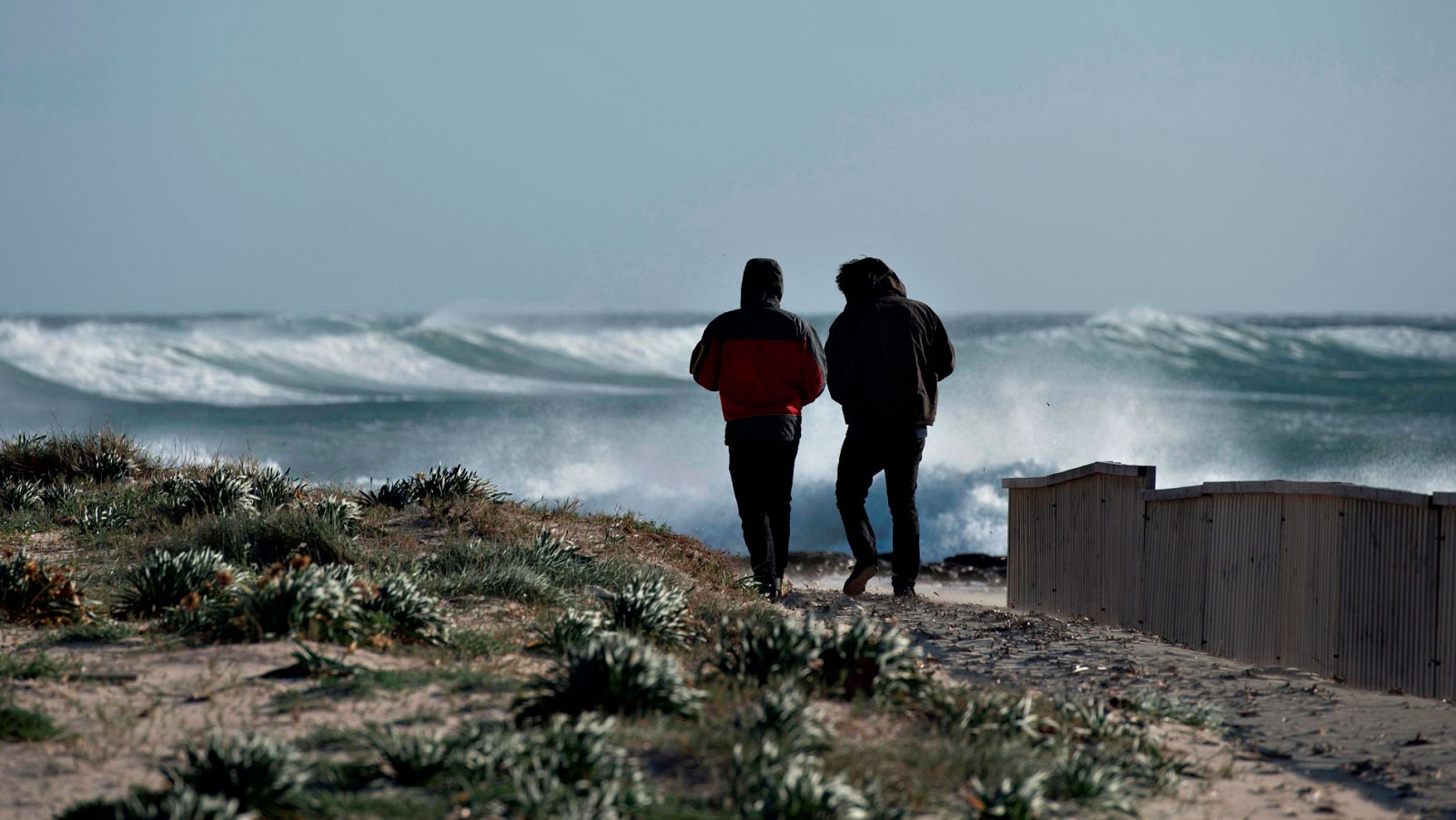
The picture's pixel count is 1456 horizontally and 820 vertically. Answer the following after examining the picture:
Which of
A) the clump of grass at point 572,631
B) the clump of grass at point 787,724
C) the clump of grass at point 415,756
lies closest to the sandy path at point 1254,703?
the clump of grass at point 787,724

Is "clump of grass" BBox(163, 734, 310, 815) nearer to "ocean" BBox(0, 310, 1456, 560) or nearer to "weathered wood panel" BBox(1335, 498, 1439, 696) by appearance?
"weathered wood panel" BBox(1335, 498, 1439, 696)

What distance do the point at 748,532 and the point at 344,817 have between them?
487 cm

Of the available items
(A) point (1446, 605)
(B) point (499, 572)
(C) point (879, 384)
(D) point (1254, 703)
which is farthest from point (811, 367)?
(A) point (1446, 605)

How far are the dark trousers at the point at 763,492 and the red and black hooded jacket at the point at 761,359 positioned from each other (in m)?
0.11

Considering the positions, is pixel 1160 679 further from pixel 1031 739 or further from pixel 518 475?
pixel 518 475

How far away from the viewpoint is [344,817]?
12.3ft

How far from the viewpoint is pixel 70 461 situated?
1127cm

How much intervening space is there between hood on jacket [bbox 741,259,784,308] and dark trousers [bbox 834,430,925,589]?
1.25 meters

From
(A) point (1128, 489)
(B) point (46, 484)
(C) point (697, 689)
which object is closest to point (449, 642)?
(C) point (697, 689)

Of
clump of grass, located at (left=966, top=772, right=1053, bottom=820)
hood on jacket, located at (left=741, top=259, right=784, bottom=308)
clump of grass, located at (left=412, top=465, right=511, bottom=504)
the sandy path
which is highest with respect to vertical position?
hood on jacket, located at (left=741, top=259, right=784, bottom=308)

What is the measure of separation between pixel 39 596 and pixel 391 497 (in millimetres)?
3498

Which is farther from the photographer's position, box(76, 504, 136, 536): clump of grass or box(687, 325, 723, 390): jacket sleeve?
box(76, 504, 136, 536): clump of grass

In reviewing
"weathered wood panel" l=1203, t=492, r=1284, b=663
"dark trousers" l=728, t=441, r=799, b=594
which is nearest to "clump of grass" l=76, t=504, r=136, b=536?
"dark trousers" l=728, t=441, r=799, b=594

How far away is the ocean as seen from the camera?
2750 centimetres
